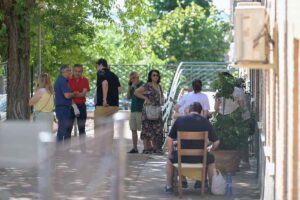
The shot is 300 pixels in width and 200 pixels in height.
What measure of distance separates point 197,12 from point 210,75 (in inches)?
937

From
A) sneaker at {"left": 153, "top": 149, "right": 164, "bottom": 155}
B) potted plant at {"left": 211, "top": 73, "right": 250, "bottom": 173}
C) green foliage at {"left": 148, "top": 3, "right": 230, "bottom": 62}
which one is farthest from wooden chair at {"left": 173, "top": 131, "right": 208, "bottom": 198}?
green foliage at {"left": 148, "top": 3, "right": 230, "bottom": 62}

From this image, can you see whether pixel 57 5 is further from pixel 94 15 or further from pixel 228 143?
pixel 228 143

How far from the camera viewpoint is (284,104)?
8.28 m

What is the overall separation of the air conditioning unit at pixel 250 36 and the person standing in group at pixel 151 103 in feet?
30.8

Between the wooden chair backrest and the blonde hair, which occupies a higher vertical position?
the blonde hair

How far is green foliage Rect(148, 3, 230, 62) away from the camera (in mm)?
52500

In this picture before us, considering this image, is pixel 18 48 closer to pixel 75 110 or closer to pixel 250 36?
pixel 75 110

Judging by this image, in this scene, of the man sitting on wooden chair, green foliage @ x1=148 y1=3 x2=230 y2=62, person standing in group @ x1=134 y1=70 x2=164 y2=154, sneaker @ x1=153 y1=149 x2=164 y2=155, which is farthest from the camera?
green foliage @ x1=148 y1=3 x2=230 y2=62

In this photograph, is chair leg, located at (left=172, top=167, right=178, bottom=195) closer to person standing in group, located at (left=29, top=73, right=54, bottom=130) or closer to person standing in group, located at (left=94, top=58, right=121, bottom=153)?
person standing in group, located at (left=94, top=58, right=121, bottom=153)

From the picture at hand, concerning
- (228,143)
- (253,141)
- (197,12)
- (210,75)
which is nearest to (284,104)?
(228,143)

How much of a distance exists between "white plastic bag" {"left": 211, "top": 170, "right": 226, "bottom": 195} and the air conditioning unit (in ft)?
14.9

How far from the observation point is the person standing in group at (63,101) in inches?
723

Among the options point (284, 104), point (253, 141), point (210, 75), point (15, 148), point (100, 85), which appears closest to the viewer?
point (15, 148)

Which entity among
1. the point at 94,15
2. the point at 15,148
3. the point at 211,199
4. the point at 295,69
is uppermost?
the point at 94,15
